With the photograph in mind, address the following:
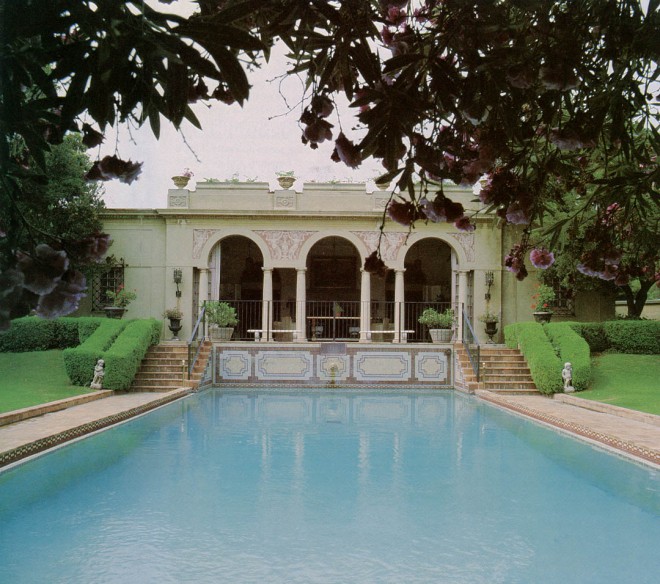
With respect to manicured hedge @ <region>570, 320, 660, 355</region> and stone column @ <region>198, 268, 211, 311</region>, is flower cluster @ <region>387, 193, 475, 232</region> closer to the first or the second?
manicured hedge @ <region>570, 320, 660, 355</region>

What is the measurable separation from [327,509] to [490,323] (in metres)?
12.6

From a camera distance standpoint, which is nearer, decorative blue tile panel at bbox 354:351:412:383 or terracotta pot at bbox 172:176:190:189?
decorative blue tile panel at bbox 354:351:412:383

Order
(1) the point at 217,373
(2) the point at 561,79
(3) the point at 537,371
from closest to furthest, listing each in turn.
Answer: (2) the point at 561,79 → (3) the point at 537,371 → (1) the point at 217,373

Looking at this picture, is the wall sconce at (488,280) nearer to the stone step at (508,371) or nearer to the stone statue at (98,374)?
the stone step at (508,371)

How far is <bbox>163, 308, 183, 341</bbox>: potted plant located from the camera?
17.3 metres

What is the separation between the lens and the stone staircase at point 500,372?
14500 mm

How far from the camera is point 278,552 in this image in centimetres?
470

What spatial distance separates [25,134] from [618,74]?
1791 mm

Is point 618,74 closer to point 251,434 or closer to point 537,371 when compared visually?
point 251,434

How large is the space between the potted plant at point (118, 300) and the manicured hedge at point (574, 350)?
438 inches

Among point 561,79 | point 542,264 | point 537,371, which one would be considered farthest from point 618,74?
point 537,371

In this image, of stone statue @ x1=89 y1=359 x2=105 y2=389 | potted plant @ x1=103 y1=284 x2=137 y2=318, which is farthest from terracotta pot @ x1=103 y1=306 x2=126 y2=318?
stone statue @ x1=89 y1=359 x2=105 y2=389

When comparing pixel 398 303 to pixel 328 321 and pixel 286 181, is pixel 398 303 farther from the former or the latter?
pixel 286 181

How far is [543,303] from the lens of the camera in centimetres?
1722
